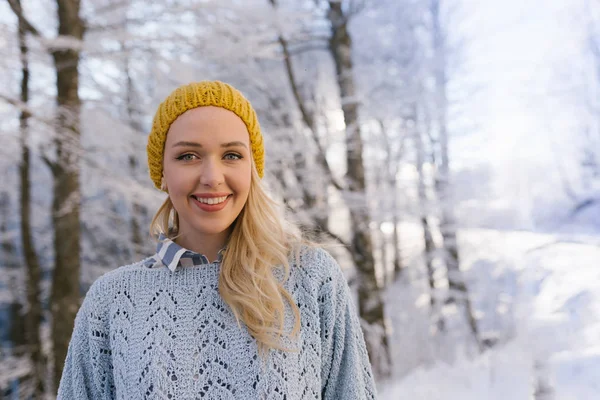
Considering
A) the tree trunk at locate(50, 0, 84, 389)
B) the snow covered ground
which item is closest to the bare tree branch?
the snow covered ground

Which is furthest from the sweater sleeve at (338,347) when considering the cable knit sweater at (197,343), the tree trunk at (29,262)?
the tree trunk at (29,262)

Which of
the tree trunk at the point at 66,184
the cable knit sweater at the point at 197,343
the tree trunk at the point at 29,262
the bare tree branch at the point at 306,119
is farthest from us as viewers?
the bare tree branch at the point at 306,119

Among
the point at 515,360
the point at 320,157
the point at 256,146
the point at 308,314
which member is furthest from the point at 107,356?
the point at 320,157

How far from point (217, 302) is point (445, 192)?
10.7 ft

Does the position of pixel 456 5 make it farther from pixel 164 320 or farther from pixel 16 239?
pixel 16 239

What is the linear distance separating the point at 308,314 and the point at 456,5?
3.36 meters

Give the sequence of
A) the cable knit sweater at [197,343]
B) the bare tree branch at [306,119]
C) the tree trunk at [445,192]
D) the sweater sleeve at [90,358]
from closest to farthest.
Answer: the cable knit sweater at [197,343] < the sweater sleeve at [90,358] < the tree trunk at [445,192] < the bare tree branch at [306,119]

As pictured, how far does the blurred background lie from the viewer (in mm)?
2955

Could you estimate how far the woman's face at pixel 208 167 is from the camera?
1.04 m

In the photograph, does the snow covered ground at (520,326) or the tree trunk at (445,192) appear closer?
the snow covered ground at (520,326)

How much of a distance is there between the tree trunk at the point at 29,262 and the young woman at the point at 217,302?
282cm

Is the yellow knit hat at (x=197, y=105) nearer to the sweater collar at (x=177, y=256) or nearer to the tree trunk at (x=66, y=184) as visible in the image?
the sweater collar at (x=177, y=256)

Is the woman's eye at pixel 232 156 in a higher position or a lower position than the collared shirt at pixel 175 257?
higher

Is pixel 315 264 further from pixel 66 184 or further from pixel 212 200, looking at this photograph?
pixel 66 184
